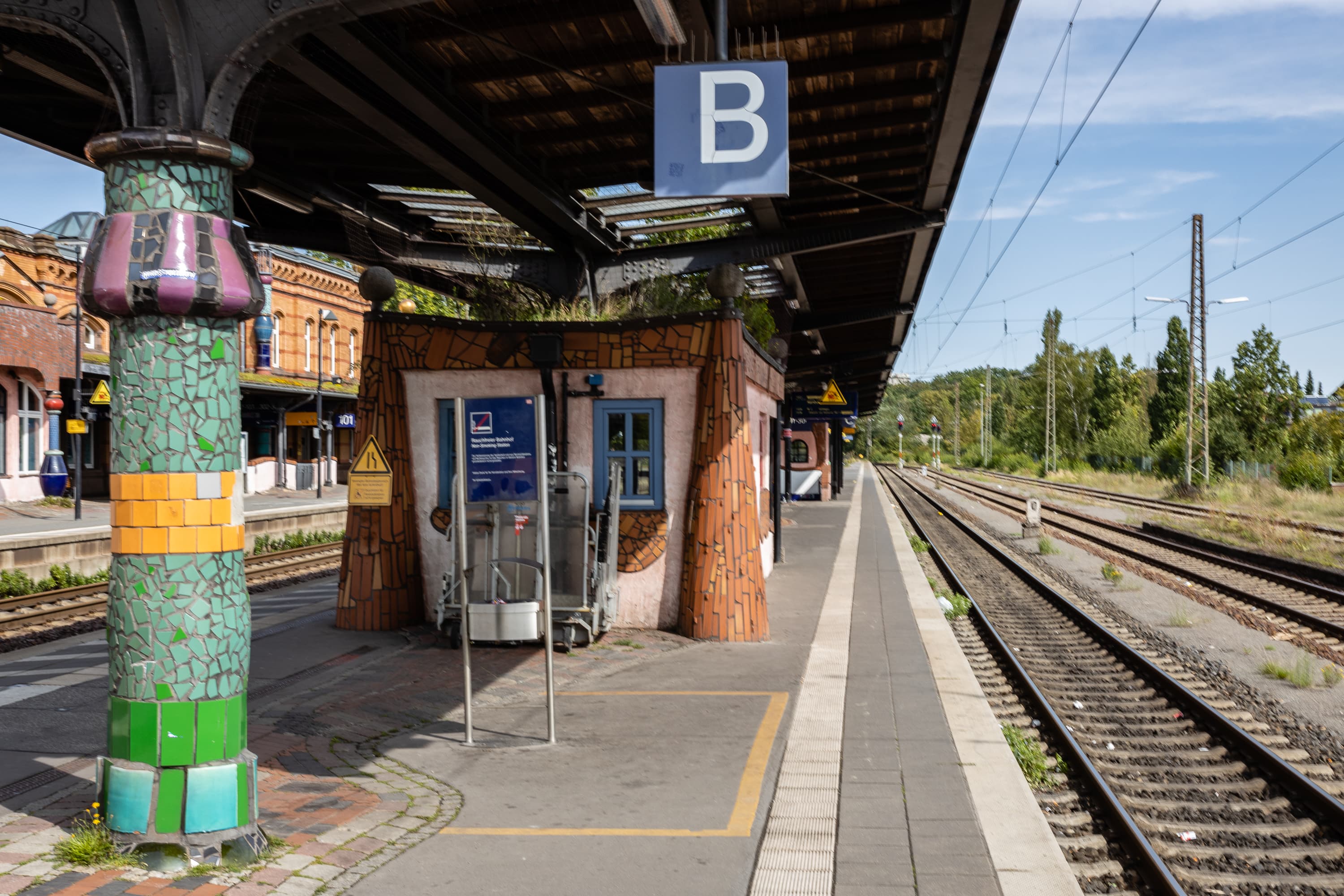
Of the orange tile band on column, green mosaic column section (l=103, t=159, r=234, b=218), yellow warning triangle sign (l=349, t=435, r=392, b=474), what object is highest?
green mosaic column section (l=103, t=159, r=234, b=218)

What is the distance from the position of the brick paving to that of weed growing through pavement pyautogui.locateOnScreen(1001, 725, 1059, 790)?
337 cm

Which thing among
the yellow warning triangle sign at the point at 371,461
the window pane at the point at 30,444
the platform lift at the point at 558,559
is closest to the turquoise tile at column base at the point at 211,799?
the platform lift at the point at 558,559

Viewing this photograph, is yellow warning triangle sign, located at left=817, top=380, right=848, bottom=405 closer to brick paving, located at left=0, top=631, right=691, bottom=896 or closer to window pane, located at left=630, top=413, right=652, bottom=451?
window pane, located at left=630, top=413, right=652, bottom=451

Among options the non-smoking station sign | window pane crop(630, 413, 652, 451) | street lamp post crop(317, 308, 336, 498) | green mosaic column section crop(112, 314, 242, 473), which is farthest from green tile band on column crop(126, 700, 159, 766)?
street lamp post crop(317, 308, 336, 498)

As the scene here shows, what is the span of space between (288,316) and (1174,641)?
1591 inches

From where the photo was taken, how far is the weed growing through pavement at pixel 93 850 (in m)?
4.55

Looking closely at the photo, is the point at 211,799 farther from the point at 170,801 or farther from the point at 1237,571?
the point at 1237,571

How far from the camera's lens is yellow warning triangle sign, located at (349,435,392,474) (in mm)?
9672

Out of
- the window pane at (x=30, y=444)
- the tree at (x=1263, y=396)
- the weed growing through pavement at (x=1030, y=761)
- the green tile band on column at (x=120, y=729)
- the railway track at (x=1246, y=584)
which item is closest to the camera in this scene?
the green tile band on column at (x=120, y=729)

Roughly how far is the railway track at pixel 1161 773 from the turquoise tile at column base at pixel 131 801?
4336 millimetres

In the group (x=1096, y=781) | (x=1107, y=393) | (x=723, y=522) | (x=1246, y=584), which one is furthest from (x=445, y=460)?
(x=1107, y=393)

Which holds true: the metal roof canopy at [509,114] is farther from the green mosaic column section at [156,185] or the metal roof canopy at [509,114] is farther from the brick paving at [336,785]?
the brick paving at [336,785]

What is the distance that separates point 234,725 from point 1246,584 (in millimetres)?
15766

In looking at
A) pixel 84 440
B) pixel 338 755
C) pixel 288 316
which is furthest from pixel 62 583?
pixel 288 316
